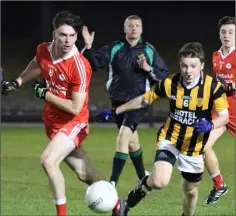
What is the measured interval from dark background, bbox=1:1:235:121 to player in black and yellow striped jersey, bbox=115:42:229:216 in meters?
14.5

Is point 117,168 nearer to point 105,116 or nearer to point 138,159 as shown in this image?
point 138,159

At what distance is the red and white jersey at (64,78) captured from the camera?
7.99 m

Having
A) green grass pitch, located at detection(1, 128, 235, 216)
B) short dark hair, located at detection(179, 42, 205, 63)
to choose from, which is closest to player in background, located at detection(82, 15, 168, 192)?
green grass pitch, located at detection(1, 128, 235, 216)

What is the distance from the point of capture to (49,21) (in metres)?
22.5

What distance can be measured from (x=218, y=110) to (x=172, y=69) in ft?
52.2

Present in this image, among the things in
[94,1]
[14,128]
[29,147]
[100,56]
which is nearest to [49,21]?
[94,1]

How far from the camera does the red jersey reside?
10.1m

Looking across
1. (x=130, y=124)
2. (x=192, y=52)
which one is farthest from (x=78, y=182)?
(x=192, y=52)

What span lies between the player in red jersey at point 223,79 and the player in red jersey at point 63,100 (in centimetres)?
185

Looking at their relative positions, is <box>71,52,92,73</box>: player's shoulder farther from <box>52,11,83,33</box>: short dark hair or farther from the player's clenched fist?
the player's clenched fist

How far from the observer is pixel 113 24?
927 inches

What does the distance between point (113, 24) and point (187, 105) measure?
52.6ft

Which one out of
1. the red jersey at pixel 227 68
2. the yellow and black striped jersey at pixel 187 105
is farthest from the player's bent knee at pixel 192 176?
the red jersey at pixel 227 68

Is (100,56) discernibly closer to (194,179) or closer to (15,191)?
(15,191)
